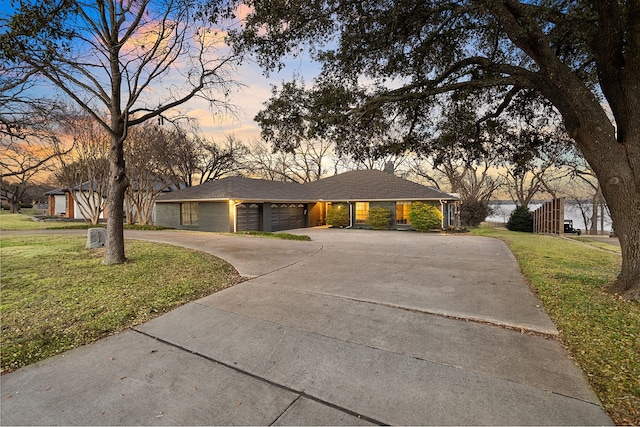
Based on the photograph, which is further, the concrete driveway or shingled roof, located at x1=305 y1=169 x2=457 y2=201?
shingled roof, located at x1=305 y1=169 x2=457 y2=201

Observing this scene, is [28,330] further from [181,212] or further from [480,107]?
[181,212]

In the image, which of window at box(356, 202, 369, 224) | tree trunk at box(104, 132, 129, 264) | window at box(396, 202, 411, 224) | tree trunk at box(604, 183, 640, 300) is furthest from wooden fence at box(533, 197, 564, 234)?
tree trunk at box(104, 132, 129, 264)

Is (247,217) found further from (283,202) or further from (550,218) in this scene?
(550,218)

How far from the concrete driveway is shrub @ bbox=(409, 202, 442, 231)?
14.5m

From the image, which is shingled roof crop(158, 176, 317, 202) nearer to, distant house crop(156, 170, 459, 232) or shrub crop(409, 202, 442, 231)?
distant house crop(156, 170, 459, 232)

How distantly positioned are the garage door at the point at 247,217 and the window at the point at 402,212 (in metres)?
9.88

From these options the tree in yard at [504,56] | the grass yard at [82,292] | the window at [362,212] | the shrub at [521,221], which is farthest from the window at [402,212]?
the grass yard at [82,292]

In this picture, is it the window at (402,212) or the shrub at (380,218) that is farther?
the window at (402,212)

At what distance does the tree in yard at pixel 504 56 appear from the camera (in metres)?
4.74

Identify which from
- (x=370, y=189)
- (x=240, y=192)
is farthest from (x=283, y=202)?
(x=370, y=189)

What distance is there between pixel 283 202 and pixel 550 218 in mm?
18155

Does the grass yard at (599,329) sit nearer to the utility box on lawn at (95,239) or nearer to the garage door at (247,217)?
the utility box on lawn at (95,239)

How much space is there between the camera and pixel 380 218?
20.9 m

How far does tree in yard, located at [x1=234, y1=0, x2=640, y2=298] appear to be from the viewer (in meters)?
4.74
